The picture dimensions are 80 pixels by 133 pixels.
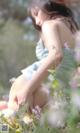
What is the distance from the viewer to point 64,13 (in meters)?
3.17

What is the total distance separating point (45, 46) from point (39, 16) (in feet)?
0.64

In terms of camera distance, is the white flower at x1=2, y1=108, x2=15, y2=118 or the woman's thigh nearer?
the white flower at x1=2, y1=108, x2=15, y2=118

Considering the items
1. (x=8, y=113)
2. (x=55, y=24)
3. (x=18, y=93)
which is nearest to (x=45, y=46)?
(x=55, y=24)

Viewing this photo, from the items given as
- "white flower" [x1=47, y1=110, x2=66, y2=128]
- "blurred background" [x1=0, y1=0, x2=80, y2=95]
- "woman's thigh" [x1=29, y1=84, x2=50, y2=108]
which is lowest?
"white flower" [x1=47, y1=110, x2=66, y2=128]

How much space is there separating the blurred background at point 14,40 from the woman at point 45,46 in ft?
19.1

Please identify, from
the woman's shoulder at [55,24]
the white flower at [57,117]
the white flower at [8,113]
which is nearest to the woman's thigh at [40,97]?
the white flower at [8,113]

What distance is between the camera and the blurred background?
393 inches

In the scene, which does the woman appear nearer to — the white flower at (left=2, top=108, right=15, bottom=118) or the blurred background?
the white flower at (left=2, top=108, right=15, bottom=118)

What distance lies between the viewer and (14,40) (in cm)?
1071

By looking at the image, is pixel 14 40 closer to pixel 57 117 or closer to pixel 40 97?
pixel 40 97

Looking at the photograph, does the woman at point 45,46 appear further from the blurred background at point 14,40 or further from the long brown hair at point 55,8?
the blurred background at point 14,40

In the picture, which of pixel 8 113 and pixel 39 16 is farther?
pixel 39 16

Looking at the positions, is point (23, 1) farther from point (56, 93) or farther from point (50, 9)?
point (56, 93)

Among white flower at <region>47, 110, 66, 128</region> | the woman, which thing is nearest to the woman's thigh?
the woman
